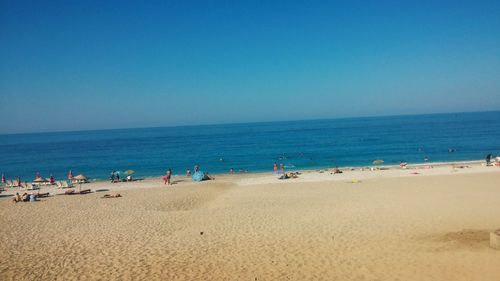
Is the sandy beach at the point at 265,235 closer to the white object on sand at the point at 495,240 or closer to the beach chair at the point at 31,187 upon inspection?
the white object on sand at the point at 495,240

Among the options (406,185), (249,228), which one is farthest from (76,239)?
(406,185)

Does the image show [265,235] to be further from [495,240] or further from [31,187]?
[31,187]

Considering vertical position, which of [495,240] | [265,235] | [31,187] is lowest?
[31,187]

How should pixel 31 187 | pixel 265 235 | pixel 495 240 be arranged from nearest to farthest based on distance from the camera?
1. pixel 495 240
2. pixel 265 235
3. pixel 31 187

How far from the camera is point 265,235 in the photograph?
44.3ft

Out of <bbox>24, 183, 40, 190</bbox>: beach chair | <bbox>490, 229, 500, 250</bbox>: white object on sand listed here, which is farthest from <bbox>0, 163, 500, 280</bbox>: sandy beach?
<bbox>24, 183, 40, 190</bbox>: beach chair

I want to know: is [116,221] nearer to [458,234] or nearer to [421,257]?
[421,257]

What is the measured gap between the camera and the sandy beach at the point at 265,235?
33.2 feet

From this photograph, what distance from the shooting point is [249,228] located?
47.8 ft

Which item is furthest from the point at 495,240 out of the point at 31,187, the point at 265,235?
the point at 31,187

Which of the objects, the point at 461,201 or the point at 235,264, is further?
the point at 461,201

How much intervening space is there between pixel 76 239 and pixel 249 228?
7.18 metres

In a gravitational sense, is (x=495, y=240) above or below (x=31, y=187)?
above

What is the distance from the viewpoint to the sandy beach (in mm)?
10125
